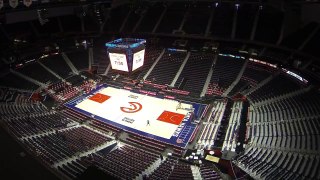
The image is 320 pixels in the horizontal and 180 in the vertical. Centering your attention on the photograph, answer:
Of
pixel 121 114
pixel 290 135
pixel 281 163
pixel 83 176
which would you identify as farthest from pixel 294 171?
pixel 121 114

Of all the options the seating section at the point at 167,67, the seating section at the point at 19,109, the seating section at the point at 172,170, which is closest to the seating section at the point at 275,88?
the seating section at the point at 167,67

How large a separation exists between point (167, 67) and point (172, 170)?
2103 cm

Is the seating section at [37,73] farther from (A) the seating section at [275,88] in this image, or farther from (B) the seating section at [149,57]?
(A) the seating section at [275,88]

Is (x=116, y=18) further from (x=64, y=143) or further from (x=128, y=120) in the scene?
(x=64, y=143)

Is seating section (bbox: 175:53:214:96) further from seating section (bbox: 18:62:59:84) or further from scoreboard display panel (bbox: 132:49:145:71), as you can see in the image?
seating section (bbox: 18:62:59:84)

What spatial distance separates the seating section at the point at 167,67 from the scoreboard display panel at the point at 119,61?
5.51m

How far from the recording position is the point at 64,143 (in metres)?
21.8

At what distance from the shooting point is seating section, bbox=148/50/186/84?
36.2 meters

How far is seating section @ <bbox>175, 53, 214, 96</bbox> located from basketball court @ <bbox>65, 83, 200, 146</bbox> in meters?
3.70

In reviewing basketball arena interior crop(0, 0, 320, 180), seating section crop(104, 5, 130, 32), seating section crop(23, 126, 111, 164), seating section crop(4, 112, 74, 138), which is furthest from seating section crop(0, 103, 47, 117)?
seating section crop(104, 5, 130, 32)

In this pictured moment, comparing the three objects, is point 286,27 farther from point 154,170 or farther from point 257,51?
point 154,170

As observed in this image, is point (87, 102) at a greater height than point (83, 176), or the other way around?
point (83, 176)

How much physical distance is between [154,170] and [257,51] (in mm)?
24553

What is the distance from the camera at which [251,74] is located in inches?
1302
